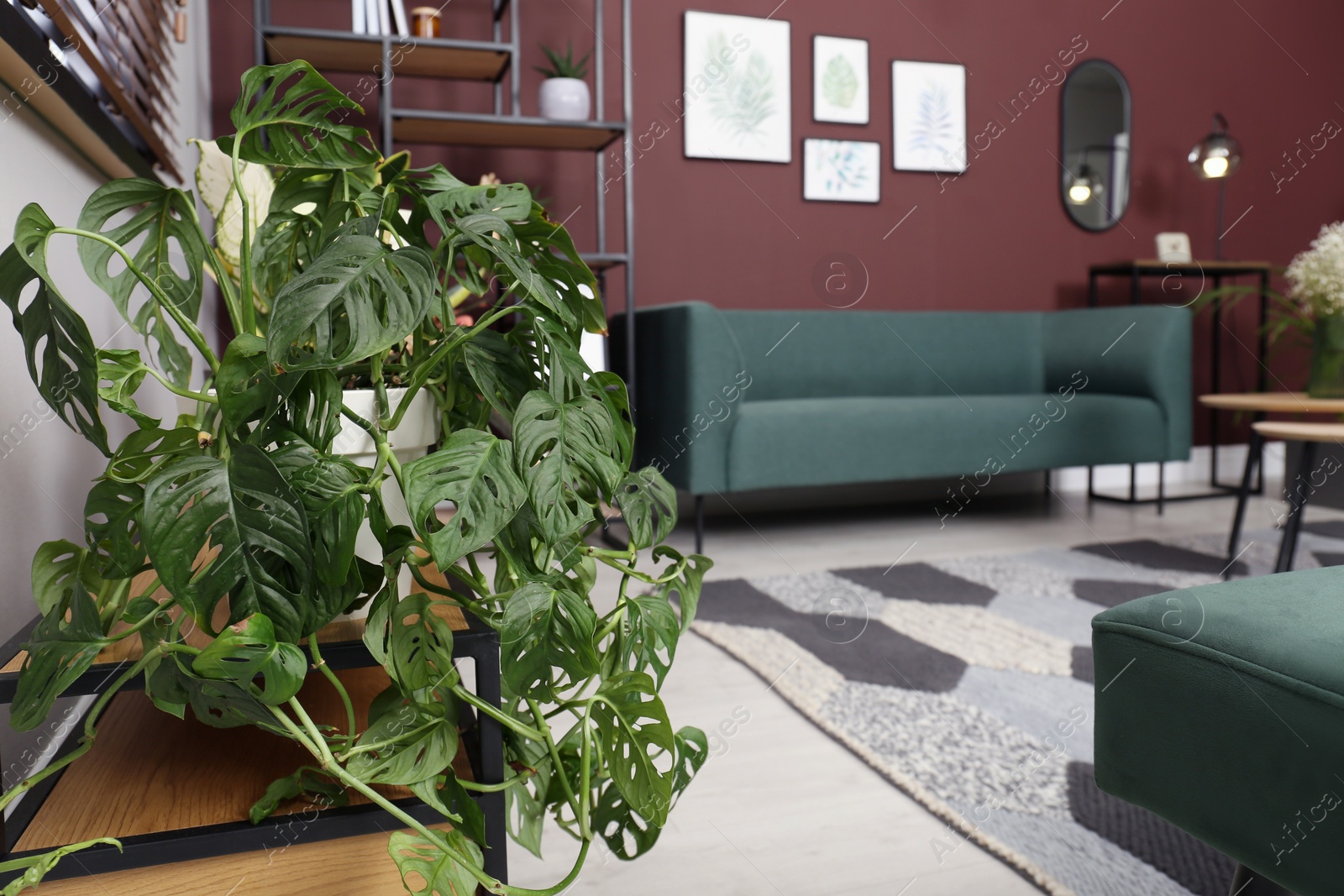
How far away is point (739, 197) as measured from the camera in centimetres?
376

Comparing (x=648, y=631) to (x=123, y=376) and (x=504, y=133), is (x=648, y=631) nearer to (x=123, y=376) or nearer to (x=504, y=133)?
(x=123, y=376)

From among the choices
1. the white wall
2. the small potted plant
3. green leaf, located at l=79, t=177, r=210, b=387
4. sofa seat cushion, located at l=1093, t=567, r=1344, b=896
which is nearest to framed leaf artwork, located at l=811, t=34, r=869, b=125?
the small potted plant

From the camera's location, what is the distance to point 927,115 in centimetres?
396

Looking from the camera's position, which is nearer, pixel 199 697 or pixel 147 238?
pixel 199 697

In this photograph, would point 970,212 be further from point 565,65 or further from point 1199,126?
point 565,65

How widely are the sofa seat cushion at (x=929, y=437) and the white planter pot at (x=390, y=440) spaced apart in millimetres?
2024

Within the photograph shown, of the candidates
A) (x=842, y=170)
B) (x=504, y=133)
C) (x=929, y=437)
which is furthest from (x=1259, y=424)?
(x=504, y=133)

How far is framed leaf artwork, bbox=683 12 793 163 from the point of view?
3.65m

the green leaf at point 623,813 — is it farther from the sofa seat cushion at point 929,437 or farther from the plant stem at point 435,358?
the sofa seat cushion at point 929,437

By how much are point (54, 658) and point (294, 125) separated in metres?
0.41

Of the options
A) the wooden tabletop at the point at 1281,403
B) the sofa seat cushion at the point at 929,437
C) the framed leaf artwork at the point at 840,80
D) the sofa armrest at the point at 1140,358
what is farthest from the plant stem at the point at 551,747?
the framed leaf artwork at the point at 840,80

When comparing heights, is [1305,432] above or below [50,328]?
below

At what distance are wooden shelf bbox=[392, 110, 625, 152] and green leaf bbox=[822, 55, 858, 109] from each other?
103cm

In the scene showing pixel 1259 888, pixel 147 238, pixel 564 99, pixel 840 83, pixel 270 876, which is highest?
pixel 840 83
